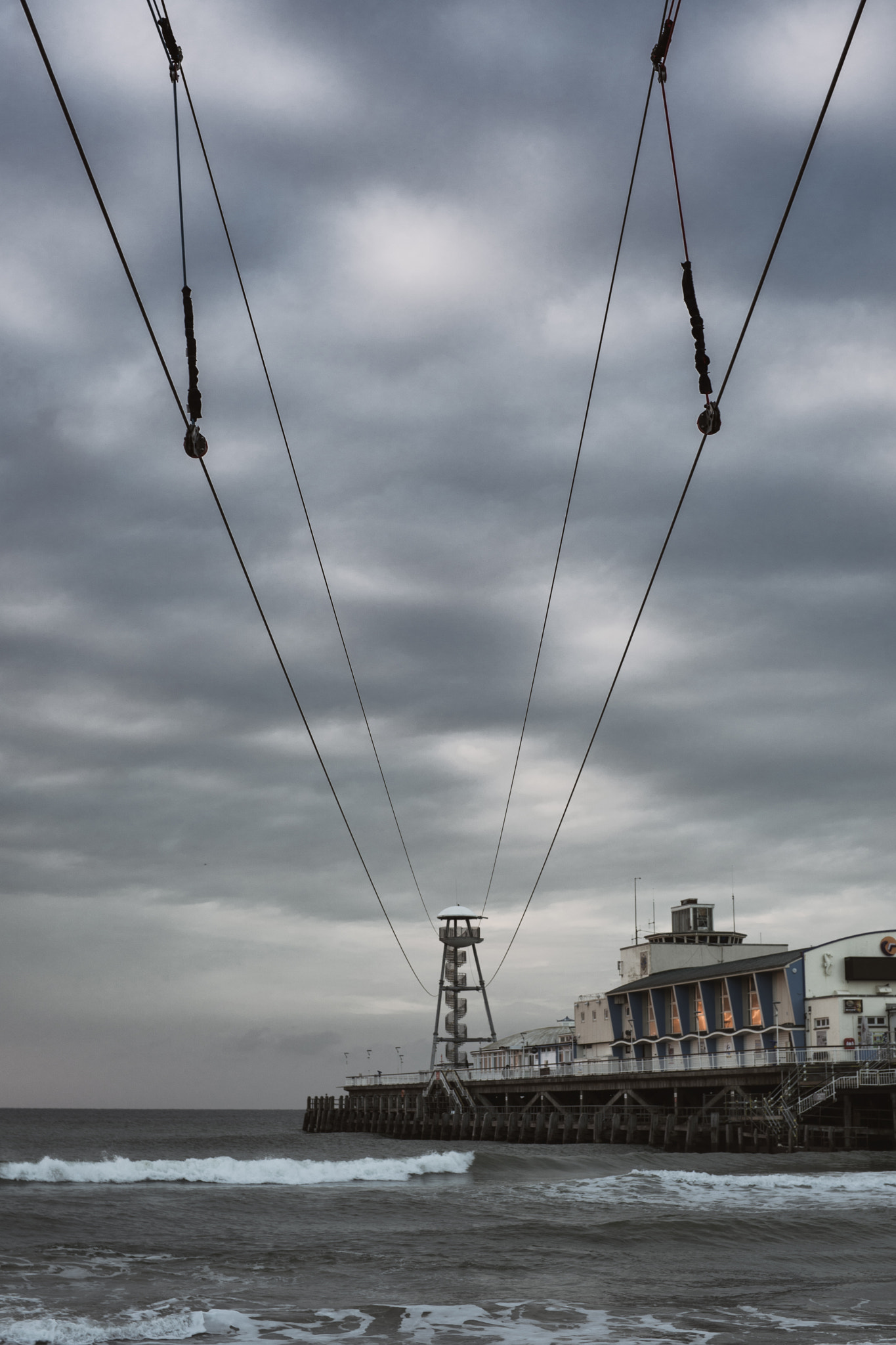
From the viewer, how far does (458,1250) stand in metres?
26.0

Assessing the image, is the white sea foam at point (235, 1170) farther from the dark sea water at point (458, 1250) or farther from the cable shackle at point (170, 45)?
the cable shackle at point (170, 45)

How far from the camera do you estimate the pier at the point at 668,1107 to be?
47.1 metres

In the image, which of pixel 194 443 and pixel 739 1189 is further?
pixel 739 1189

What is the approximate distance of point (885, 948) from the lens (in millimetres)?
55656

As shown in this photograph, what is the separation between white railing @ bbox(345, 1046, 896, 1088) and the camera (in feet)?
161

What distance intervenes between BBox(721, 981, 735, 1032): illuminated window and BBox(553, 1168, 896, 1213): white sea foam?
18.4m

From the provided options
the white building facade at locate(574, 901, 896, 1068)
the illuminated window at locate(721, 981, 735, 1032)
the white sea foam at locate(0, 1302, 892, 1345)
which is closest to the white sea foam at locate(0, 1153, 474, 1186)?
the white building facade at locate(574, 901, 896, 1068)

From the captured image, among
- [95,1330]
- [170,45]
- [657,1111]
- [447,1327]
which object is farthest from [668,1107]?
[170,45]

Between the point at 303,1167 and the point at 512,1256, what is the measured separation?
2597 cm

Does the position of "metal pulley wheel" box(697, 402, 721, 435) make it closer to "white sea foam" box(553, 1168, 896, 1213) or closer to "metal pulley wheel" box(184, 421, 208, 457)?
"metal pulley wheel" box(184, 421, 208, 457)

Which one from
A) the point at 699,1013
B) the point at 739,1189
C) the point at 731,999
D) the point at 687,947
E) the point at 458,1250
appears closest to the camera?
the point at 458,1250

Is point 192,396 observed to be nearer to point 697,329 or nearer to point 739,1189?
point 697,329

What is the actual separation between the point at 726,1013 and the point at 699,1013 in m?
2.76

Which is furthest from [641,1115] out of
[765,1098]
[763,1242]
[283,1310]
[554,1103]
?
[283,1310]
